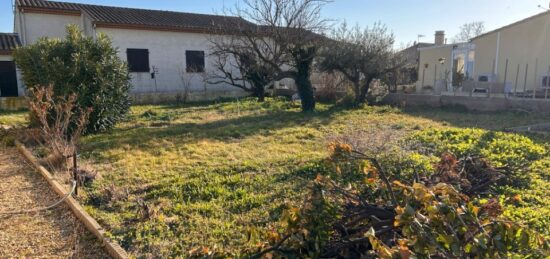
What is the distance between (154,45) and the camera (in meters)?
19.3

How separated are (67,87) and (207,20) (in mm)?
14232

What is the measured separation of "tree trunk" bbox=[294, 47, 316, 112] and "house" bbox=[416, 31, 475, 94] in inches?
247

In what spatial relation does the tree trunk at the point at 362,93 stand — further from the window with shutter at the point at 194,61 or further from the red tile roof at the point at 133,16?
the window with shutter at the point at 194,61

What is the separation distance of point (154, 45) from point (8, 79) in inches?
254

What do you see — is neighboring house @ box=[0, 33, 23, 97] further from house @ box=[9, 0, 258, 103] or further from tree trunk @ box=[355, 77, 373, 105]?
tree trunk @ box=[355, 77, 373, 105]

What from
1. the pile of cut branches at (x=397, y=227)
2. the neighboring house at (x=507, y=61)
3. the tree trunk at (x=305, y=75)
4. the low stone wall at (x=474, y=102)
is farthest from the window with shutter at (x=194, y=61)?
the pile of cut branches at (x=397, y=227)

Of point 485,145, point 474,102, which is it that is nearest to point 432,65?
point 474,102

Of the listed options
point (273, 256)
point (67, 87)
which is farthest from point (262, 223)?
point (67, 87)

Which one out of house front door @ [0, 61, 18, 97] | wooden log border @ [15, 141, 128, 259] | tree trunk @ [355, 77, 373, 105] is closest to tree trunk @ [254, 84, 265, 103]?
tree trunk @ [355, 77, 373, 105]

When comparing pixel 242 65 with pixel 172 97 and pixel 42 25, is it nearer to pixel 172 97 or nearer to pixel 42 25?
pixel 172 97

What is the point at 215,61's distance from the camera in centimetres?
2044

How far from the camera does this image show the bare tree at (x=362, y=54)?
14609 millimetres

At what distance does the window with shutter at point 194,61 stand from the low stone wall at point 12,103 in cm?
758

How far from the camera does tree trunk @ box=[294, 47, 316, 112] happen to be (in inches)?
543
